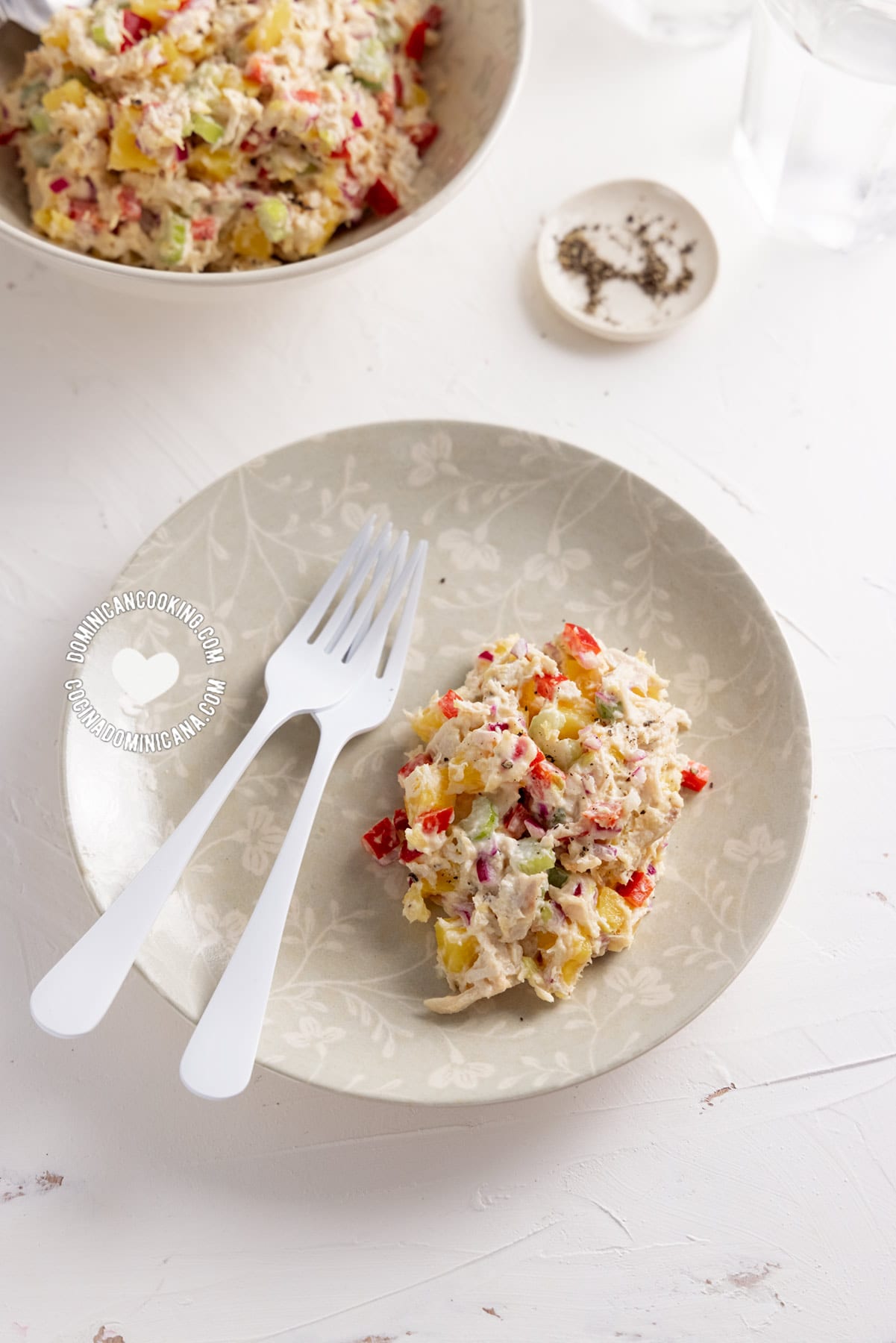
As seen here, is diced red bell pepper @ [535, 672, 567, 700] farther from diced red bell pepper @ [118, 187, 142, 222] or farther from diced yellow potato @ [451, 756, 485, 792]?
diced red bell pepper @ [118, 187, 142, 222]

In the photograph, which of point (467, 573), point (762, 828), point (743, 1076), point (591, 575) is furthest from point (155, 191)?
point (743, 1076)

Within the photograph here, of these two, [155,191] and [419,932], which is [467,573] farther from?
[155,191]

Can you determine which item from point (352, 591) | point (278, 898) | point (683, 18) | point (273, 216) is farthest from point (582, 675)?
point (683, 18)

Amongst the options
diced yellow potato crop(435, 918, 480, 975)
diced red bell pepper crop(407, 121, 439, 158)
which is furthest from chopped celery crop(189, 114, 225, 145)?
diced yellow potato crop(435, 918, 480, 975)

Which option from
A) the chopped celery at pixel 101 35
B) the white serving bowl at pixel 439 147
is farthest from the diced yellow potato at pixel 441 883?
the chopped celery at pixel 101 35

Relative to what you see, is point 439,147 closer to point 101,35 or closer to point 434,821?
point 101,35

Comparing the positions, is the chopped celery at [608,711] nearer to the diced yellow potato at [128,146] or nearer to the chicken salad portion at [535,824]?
the chicken salad portion at [535,824]
